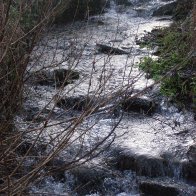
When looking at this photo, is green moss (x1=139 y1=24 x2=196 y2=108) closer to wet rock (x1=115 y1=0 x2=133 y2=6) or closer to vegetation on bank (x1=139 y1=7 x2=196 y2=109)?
vegetation on bank (x1=139 y1=7 x2=196 y2=109)

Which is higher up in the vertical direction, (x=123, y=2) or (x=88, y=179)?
(x=123, y=2)

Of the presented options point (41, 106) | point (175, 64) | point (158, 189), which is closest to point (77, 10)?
point (175, 64)

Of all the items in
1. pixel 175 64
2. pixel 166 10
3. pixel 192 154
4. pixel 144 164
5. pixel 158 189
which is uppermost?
pixel 166 10

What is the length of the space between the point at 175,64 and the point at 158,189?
3.11 metres

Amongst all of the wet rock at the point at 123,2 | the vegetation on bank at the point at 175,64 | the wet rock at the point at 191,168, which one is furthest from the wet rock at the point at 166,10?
the wet rock at the point at 191,168

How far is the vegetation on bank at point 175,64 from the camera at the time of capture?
6969 millimetres

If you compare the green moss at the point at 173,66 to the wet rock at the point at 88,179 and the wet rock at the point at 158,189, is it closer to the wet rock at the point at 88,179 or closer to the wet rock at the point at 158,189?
the wet rock at the point at 158,189

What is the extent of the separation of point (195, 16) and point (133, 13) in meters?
6.46

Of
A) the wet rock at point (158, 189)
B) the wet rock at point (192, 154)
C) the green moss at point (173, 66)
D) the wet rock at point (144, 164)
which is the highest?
the green moss at point (173, 66)

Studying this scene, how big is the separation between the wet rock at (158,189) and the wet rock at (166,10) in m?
8.35

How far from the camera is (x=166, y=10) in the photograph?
43.2 ft

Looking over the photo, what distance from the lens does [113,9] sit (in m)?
14.8

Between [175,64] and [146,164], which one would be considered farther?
[175,64]

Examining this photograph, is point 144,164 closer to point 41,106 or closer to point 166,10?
point 41,106
